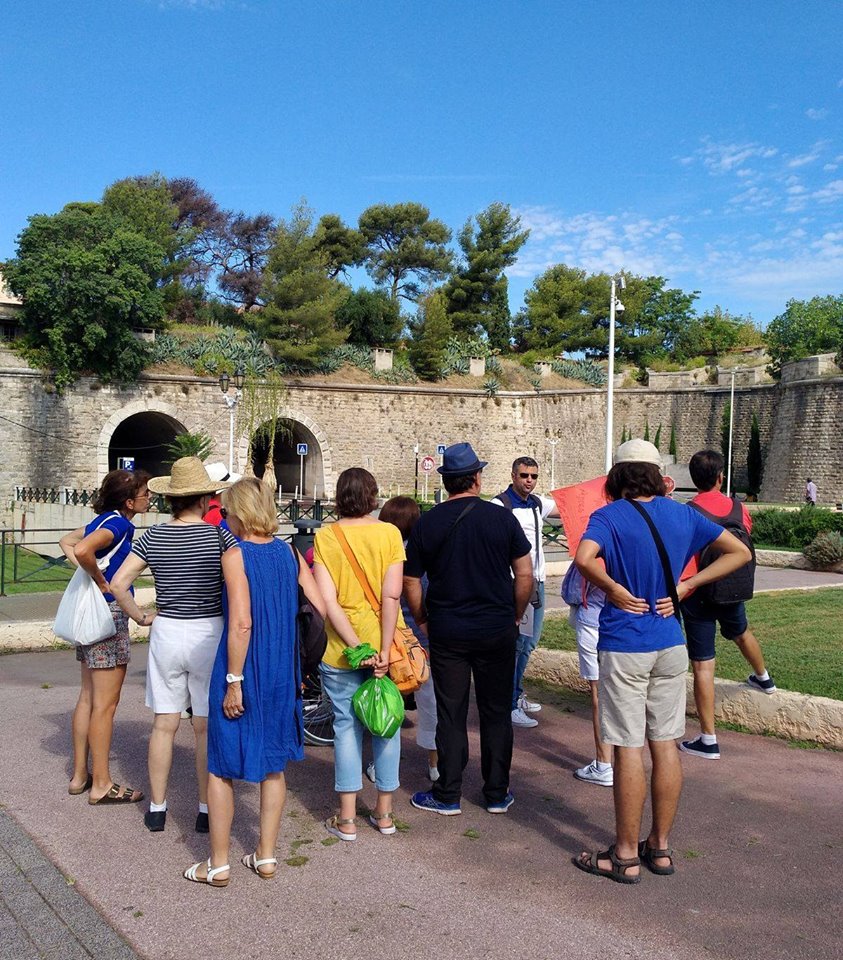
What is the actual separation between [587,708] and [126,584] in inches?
150

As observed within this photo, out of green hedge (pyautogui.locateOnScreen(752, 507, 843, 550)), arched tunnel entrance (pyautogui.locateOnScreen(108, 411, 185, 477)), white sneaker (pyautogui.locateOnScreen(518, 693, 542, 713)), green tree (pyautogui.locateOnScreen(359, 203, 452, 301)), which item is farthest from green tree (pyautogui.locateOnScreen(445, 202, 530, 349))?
white sneaker (pyautogui.locateOnScreen(518, 693, 542, 713))

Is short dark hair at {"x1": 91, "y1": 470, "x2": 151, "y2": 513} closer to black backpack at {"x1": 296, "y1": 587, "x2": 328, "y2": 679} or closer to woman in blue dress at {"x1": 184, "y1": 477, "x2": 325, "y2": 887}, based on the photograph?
woman in blue dress at {"x1": 184, "y1": 477, "x2": 325, "y2": 887}

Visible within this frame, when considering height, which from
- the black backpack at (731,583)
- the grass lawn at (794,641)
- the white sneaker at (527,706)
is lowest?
the white sneaker at (527,706)

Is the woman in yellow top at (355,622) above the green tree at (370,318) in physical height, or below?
below

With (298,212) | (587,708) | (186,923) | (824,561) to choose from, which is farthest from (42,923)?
(298,212)

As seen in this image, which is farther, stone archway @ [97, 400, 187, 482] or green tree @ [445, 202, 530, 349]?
green tree @ [445, 202, 530, 349]

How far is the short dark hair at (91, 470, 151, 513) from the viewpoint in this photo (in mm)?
4621

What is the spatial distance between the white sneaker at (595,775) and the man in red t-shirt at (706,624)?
29.7 inches

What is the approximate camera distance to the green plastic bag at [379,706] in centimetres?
398

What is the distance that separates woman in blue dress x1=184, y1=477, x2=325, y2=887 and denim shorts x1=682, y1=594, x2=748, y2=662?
2703 millimetres

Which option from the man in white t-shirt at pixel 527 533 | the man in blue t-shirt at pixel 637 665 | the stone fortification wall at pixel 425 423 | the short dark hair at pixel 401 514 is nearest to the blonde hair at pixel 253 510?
the man in blue t-shirt at pixel 637 665

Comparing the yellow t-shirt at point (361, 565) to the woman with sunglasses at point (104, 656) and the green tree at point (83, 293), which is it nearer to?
the woman with sunglasses at point (104, 656)

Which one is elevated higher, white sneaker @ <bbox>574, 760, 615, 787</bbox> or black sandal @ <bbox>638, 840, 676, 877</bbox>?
black sandal @ <bbox>638, 840, 676, 877</bbox>

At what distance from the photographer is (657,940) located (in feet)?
10.0
